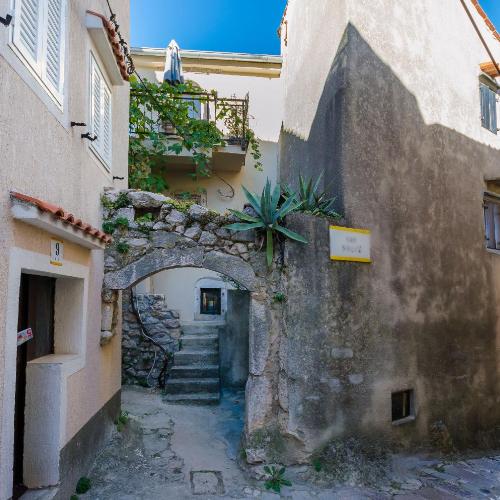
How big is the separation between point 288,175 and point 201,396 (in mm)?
4668

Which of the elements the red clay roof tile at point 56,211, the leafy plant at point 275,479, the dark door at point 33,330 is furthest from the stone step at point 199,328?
the red clay roof tile at point 56,211

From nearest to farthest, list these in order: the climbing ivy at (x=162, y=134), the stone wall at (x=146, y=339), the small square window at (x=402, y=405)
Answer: the small square window at (x=402, y=405), the stone wall at (x=146, y=339), the climbing ivy at (x=162, y=134)

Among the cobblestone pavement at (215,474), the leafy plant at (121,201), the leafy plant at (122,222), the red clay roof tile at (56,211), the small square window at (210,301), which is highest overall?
the leafy plant at (121,201)

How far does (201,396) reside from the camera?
7828 mm

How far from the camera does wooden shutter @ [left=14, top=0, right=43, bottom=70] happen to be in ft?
10.0

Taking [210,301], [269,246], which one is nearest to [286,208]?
[269,246]

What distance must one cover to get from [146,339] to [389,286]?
17.3 ft

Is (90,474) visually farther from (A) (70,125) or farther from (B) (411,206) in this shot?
(B) (411,206)

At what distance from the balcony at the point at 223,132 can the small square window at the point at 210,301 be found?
3135mm

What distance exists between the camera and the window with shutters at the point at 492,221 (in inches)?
304

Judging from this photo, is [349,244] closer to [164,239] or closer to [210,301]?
[164,239]

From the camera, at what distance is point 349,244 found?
5473 millimetres

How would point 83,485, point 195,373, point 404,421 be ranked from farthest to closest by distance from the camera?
point 195,373, point 404,421, point 83,485

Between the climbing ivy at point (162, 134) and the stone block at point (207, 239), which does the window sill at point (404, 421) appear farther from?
the climbing ivy at point (162, 134)
